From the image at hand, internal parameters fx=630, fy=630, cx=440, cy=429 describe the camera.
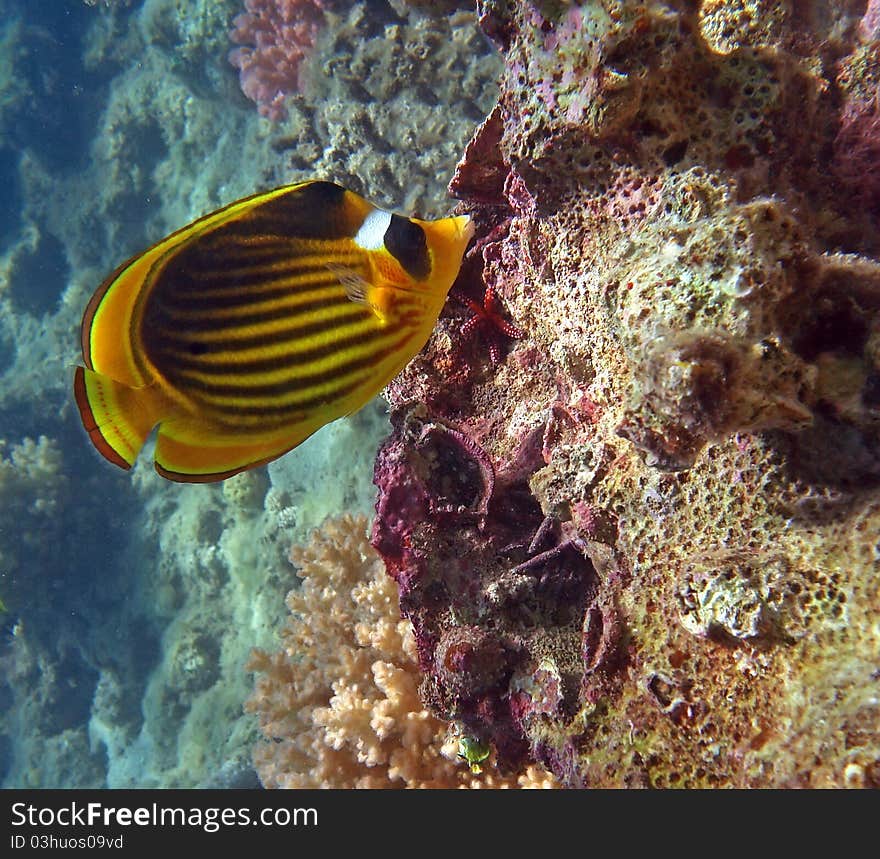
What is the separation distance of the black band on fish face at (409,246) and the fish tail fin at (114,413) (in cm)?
57

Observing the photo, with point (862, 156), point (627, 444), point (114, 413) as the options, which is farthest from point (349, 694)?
point (862, 156)

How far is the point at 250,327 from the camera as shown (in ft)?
4.15

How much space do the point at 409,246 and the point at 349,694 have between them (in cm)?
283

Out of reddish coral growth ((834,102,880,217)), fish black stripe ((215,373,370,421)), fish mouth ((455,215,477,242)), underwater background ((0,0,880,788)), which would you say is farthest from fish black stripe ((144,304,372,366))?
reddish coral growth ((834,102,880,217))

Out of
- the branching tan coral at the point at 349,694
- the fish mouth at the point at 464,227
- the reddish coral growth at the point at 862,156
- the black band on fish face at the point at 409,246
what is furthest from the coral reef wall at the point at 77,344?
the black band on fish face at the point at 409,246

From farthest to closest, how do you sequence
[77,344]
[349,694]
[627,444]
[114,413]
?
[77,344] → [349,694] → [627,444] → [114,413]

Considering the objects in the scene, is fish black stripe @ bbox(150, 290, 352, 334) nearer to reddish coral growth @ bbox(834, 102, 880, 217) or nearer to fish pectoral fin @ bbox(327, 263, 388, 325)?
fish pectoral fin @ bbox(327, 263, 388, 325)

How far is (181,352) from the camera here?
1236mm

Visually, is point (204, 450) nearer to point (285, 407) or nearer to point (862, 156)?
point (285, 407)

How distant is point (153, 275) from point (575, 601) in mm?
1925

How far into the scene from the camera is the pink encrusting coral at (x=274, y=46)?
702 cm

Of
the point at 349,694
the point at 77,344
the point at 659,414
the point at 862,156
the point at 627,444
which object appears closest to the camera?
the point at 659,414

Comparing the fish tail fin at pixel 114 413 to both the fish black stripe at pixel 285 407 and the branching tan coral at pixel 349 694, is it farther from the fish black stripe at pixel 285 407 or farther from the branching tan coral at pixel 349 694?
the branching tan coral at pixel 349 694

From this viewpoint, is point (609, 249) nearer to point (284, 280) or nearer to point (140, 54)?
point (284, 280)
